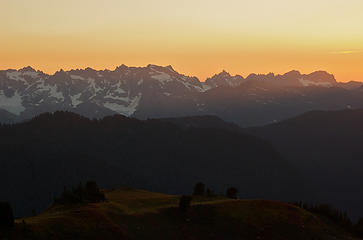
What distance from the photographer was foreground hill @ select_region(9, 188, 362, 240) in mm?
48062

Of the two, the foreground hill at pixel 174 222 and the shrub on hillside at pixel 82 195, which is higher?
the shrub on hillside at pixel 82 195

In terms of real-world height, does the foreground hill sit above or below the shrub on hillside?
below

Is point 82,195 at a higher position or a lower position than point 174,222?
higher

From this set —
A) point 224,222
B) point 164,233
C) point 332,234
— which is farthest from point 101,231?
point 332,234

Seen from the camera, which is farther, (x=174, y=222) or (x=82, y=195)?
(x=82, y=195)

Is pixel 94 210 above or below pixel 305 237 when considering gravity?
above

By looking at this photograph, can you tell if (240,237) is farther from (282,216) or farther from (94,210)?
(94,210)

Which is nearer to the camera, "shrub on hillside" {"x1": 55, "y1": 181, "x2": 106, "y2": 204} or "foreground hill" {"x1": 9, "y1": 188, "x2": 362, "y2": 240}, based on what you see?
"foreground hill" {"x1": 9, "y1": 188, "x2": 362, "y2": 240}

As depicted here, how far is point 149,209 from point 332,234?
22415mm

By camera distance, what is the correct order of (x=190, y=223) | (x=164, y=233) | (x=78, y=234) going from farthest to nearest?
(x=190, y=223), (x=164, y=233), (x=78, y=234)

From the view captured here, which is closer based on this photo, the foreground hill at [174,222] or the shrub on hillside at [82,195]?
the foreground hill at [174,222]

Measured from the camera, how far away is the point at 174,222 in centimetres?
5522

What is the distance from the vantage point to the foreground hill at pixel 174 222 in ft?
158

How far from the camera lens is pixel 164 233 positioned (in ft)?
171
